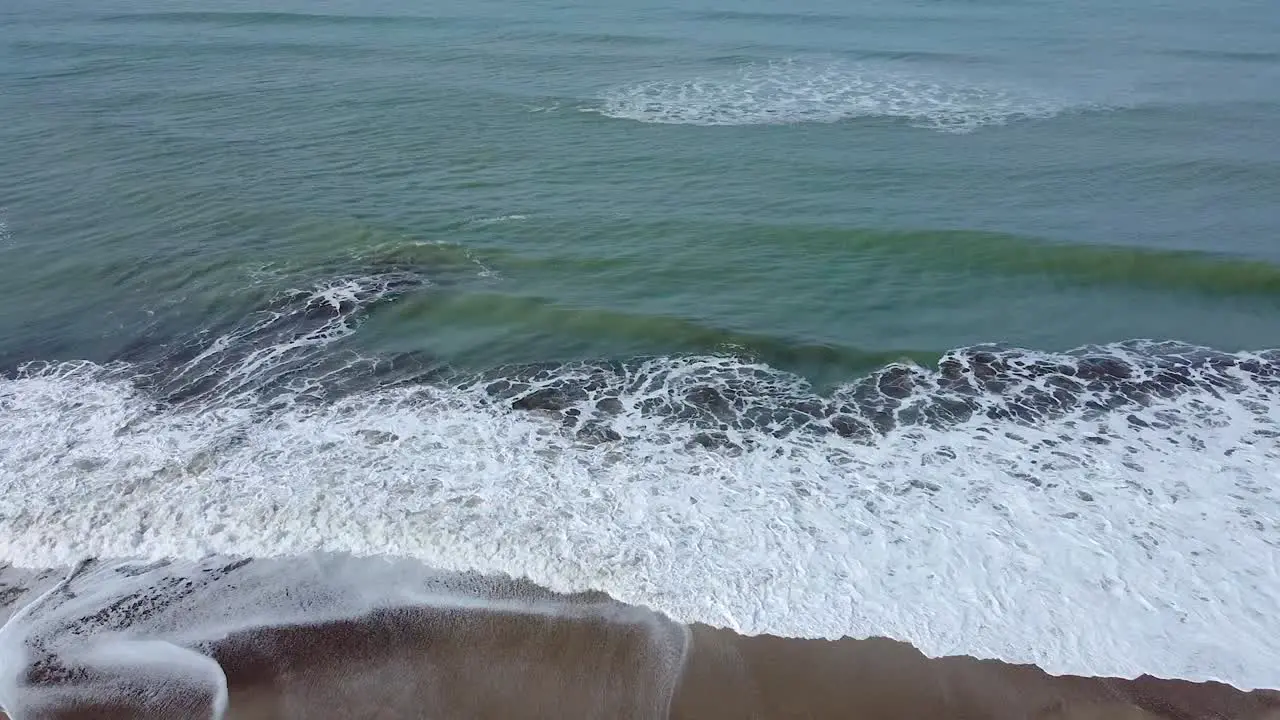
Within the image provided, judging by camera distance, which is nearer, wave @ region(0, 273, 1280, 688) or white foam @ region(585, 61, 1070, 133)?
wave @ region(0, 273, 1280, 688)

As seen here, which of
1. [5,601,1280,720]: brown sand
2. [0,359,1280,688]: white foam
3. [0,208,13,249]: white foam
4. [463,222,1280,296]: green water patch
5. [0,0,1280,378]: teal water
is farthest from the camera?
[0,208,13,249]: white foam

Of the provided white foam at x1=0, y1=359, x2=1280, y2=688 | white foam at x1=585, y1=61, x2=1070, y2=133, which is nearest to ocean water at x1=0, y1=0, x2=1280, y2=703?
white foam at x1=0, y1=359, x2=1280, y2=688

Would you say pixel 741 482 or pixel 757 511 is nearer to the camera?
pixel 757 511

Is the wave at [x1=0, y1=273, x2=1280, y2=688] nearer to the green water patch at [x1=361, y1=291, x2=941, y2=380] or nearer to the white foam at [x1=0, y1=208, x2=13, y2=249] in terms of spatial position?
the green water patch at [x1=361, y1=291, x2=941, y2=380]

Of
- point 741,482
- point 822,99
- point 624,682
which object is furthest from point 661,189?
point 624,682

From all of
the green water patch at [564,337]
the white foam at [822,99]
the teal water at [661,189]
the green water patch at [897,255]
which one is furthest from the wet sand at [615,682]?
the white foam at [822,99]

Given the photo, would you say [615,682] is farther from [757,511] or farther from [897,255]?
[897,255]
